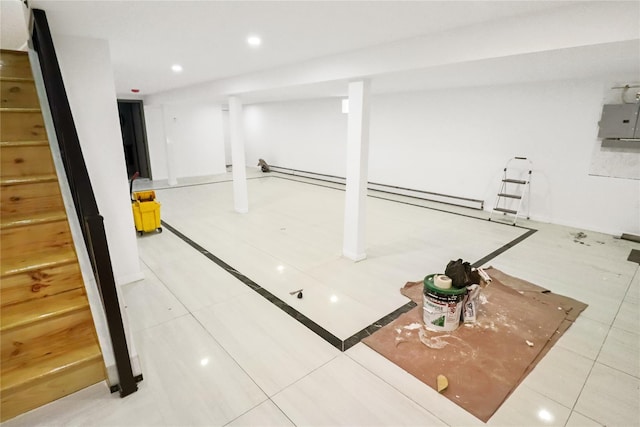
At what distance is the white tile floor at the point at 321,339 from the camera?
6.31 feet

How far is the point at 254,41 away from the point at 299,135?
694 centimetres

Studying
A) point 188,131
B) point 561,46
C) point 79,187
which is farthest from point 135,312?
point 188,131

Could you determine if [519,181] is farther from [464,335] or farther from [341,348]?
[341,348]

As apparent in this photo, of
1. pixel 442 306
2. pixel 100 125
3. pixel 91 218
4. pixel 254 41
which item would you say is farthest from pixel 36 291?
A: pixel 442 306

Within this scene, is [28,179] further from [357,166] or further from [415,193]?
[415,193]

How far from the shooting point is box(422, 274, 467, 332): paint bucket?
2.57 m

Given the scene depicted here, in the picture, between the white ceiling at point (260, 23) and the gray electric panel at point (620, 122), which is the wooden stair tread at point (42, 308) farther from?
the gray electric panel at point (620, 122)

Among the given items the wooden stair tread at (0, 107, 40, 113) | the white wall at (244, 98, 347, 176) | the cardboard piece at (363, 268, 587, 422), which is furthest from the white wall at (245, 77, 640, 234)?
the wooden stair tread at (0, 107, 40, 113)

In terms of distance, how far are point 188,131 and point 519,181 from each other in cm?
874

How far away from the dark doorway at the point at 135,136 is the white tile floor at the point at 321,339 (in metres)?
5.58

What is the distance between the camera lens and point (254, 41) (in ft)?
10.2

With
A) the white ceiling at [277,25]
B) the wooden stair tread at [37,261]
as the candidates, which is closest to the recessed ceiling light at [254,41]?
the white ceiling at [277,25]

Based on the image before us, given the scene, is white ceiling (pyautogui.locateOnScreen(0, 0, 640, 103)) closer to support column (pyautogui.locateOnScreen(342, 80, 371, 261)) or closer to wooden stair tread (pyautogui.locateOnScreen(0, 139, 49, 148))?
support column (pyautogui.locateOnScreen(342, 80, 371, 261))

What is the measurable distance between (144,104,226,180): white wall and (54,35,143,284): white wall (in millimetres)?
6287
